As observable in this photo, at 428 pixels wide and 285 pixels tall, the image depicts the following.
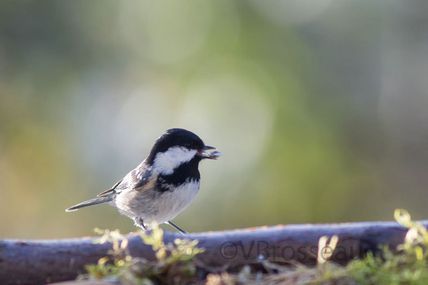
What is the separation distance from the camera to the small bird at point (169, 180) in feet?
17.6

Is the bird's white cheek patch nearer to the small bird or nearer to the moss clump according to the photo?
the small bird

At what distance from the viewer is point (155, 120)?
37.0ft

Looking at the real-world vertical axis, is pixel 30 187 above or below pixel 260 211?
above

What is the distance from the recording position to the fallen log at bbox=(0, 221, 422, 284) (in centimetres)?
229

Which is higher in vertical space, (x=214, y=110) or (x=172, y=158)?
(x=214, y=110)

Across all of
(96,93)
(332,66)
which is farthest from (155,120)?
(332,66)

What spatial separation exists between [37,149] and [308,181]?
11.7ft

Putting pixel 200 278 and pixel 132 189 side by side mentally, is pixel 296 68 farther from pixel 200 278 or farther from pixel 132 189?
pixel 200 278

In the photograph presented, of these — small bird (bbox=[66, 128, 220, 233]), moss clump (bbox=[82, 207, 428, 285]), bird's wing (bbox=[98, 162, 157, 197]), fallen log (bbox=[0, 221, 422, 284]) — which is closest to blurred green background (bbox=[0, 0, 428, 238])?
bird's wing (bbox=[98, 162, 157, 197])

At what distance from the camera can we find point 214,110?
11.4 metres

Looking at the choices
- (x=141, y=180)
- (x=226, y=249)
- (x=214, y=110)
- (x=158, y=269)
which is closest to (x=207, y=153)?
(x=141, y=180)

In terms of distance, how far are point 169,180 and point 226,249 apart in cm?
313

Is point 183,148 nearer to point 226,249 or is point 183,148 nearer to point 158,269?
point 226,249

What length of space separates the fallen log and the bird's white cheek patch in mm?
2986
